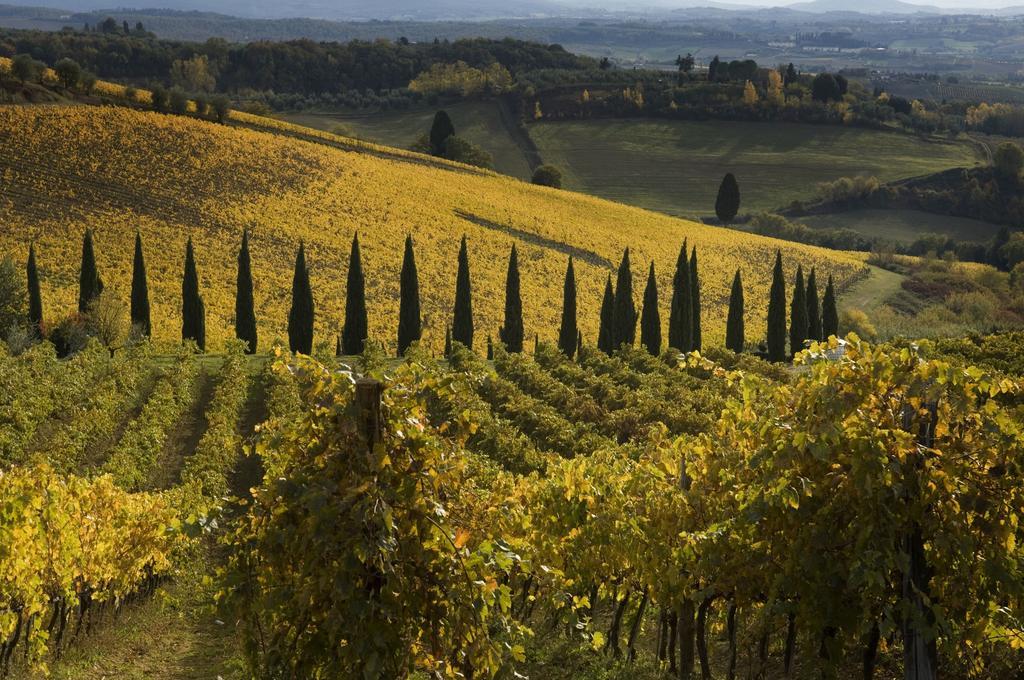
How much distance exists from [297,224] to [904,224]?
293 ft

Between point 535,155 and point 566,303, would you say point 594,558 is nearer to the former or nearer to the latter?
point 566,303

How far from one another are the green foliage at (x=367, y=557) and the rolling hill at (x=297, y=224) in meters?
59.0

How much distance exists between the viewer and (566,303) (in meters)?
74.3

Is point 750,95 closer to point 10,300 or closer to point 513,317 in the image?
point 513,317

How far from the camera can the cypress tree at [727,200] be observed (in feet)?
488

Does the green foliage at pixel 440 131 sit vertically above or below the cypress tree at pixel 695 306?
above

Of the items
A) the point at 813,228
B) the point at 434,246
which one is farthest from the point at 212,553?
the point at 813,228

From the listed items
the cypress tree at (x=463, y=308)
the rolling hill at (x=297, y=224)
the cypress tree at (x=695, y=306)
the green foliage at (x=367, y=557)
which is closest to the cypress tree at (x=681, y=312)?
the cypress tree at (x=695, y=306)

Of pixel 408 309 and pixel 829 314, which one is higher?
pixel 408 309

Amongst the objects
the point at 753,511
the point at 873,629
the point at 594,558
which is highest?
the point at 753,511

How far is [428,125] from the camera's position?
604 ft

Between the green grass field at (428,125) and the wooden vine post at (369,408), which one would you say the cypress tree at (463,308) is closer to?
the wooden vine post at (369,408)

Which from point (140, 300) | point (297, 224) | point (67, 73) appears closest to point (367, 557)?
point (140, 300)

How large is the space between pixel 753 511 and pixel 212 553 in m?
27.2
